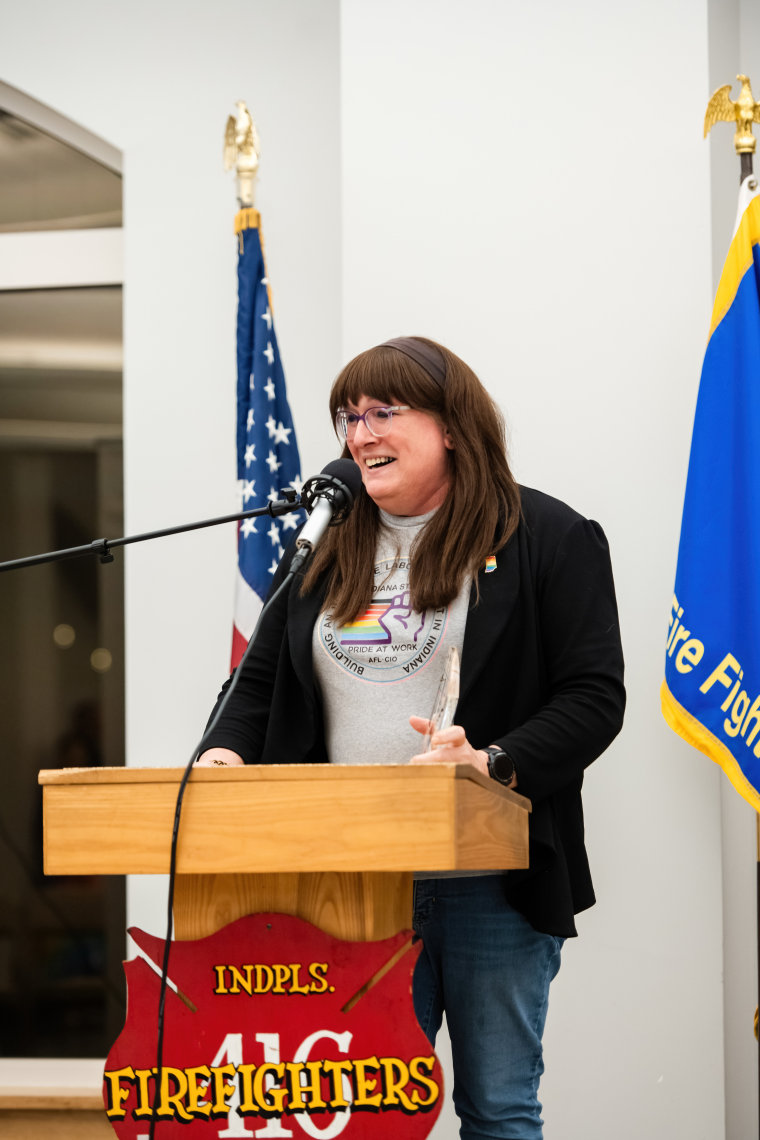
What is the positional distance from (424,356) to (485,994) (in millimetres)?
912

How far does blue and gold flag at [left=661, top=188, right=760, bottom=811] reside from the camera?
2.44m

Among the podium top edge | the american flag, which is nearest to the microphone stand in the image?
the podium top edge

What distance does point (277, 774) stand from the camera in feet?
3.88

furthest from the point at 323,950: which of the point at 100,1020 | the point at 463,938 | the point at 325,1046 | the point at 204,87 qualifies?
the point at 204,87

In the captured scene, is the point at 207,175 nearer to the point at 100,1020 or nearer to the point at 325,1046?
the point at 100,1020

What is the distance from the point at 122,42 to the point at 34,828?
2304 millimetres

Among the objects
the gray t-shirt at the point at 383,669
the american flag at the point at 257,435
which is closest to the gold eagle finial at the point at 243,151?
the american flag at the point at 257,435

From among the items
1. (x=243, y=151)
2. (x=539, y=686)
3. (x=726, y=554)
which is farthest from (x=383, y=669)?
(x=243, y=151)

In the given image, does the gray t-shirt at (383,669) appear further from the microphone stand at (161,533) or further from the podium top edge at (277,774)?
the podium top edge at (277,774)

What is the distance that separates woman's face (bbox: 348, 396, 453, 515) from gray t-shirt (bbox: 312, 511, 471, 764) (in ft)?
0.38

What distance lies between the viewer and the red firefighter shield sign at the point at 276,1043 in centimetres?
128

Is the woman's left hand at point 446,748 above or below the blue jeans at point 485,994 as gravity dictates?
above

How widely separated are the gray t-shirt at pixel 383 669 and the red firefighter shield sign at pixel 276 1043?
1.12 feet

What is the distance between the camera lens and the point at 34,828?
3.53 meters
